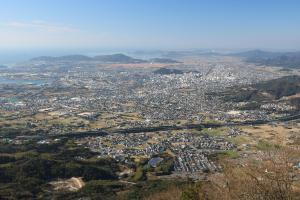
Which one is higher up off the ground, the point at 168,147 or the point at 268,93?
the point at 268,93

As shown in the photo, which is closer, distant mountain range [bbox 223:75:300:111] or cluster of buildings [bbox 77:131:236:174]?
cluster of buildings [bbox 77:131:236:174]

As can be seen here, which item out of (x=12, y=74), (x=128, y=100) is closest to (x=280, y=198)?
(x=128, y=100)

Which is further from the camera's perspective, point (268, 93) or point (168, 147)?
point (268, 93)

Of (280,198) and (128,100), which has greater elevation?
(280,198)

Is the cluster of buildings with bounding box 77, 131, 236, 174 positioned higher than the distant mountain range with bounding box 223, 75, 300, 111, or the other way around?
the distant mountain range with bounding box 223, 75, 300, 111

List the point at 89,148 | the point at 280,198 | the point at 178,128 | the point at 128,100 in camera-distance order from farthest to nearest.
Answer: the point at 128,100 → the point at 178,128 → the point at 89,148 → the point at 280,198

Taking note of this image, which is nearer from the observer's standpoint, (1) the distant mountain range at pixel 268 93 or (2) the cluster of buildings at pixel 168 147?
(2) the cluster of buildings at pixel 168 147

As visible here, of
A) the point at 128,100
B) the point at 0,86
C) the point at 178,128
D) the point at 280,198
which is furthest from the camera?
the point at 0,86

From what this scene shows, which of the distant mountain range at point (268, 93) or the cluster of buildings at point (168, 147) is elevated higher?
the distant mountain range at point (268, 93)

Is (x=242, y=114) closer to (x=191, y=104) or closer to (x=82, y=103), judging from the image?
(x=191, y=104)

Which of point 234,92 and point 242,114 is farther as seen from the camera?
point 234,92

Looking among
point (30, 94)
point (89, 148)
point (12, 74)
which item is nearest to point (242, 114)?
point (89, 148)
